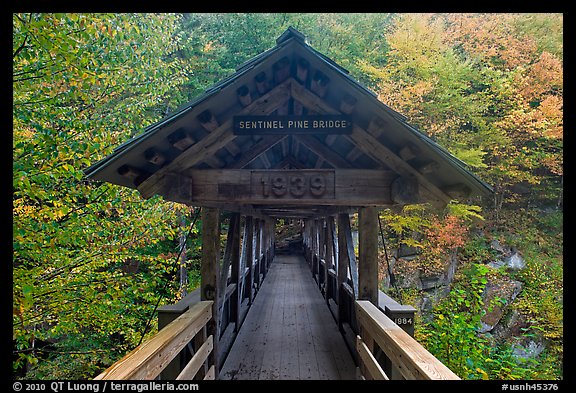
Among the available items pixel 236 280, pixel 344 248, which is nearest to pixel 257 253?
pixel 236 280

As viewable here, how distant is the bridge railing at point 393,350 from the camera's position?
1.88 meters

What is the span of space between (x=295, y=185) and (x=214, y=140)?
0.86 meters

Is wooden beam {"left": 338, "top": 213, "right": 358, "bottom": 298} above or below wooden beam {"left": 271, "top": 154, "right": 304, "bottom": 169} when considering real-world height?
below

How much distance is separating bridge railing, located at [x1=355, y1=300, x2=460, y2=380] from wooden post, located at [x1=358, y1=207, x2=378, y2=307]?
0.63 feet

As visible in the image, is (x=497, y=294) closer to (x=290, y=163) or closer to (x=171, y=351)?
(x=290, y=163)

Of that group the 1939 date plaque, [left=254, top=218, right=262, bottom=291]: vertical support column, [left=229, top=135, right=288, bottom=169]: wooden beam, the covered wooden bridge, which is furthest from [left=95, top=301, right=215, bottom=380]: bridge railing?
[left=254, top=218, right=262, bottom=291]: vertical support column

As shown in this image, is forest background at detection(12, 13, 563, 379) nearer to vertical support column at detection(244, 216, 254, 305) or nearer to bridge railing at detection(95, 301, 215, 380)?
vertical support column at detection(244, 216, 254, 305)

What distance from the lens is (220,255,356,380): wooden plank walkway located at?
4.06 meters

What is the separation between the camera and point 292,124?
9.48ft

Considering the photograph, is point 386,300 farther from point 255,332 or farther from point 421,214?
point 421,214

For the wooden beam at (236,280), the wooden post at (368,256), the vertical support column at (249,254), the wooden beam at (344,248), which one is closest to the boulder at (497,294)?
the wooden beam at (344,248)

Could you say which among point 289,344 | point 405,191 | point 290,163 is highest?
point 290,163

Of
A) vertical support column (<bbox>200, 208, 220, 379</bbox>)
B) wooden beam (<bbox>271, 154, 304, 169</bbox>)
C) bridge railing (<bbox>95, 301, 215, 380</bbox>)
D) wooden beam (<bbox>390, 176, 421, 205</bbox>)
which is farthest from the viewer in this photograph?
wooden beam (<bbox>271, 154, 304, 169</bbox>)
